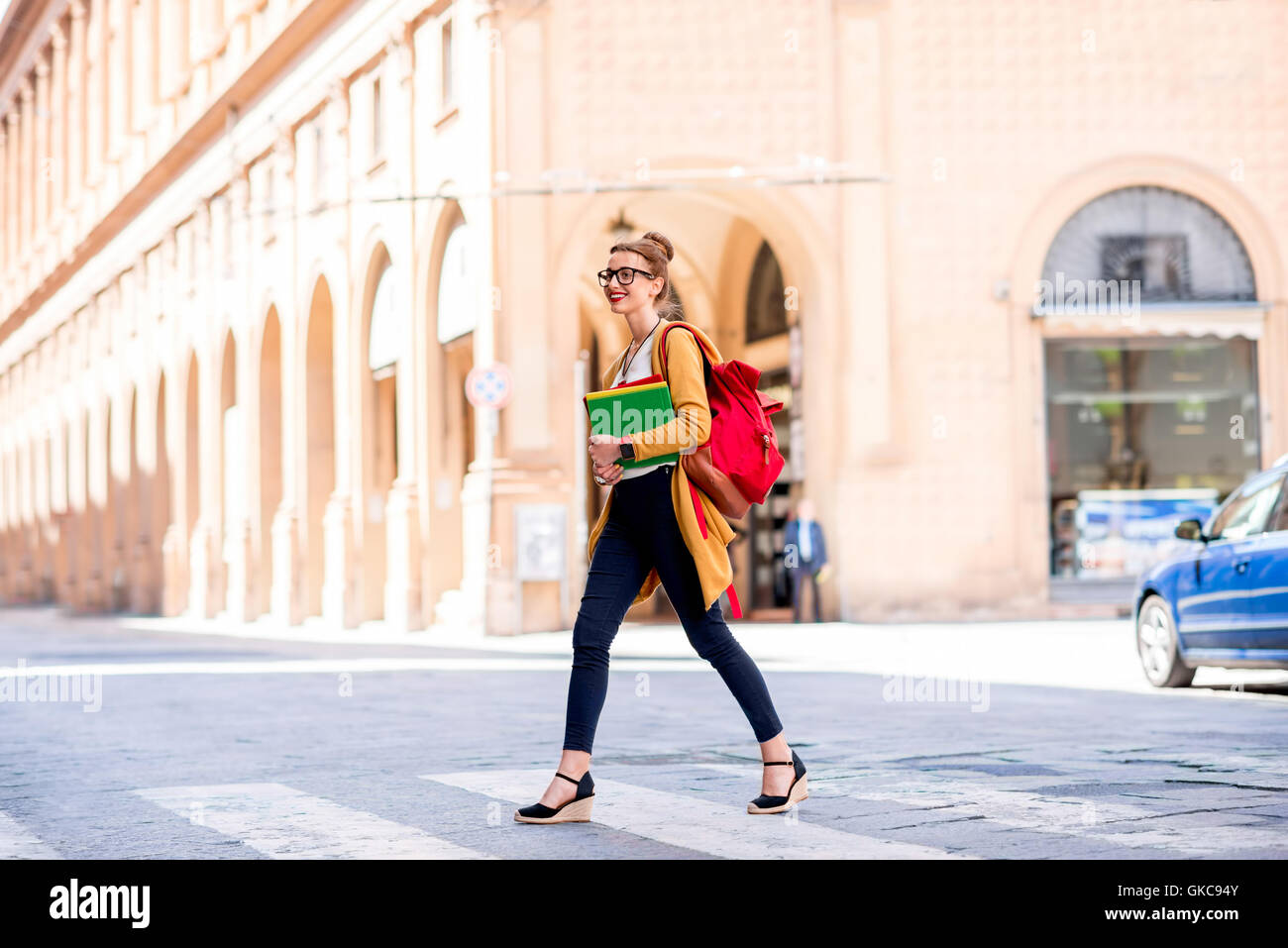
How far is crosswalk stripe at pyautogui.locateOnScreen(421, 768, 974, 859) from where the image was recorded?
562 centimetres

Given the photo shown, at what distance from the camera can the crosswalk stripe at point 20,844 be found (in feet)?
18.9

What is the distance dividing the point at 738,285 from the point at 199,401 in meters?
15.4

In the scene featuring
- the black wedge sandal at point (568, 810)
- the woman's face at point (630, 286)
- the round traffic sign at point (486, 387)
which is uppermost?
the round traffic sign at point (486, 387)

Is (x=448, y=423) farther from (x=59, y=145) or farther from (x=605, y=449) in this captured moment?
(x=59, y=145)

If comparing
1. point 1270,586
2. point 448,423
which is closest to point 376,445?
point 448,423

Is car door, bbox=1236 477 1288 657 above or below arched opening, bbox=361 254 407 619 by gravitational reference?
below

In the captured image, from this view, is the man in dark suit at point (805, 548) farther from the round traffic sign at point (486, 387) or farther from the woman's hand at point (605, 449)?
the woman's hand at point (605, 449)

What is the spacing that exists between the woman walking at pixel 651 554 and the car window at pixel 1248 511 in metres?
6.25

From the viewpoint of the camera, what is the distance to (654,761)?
8.55 metres

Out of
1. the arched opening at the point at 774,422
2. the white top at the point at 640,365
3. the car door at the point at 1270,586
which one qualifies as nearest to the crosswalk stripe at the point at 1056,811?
the white top at the point at 640,365

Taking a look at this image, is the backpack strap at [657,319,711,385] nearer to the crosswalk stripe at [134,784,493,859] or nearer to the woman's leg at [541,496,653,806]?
the woman's leg at [541,496,653,806]

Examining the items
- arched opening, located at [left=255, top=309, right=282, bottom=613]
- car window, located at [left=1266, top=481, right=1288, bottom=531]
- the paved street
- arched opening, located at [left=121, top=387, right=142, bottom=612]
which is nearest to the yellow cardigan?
the paved street

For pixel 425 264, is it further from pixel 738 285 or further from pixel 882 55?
pixel 882 55

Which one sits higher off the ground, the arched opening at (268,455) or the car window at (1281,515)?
the arched opening at (268,455)
